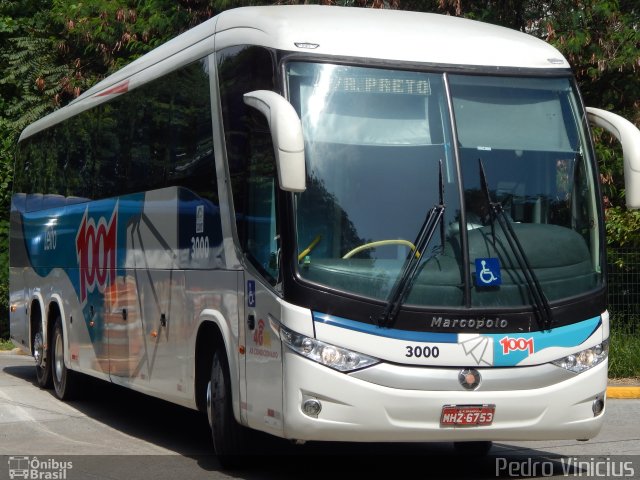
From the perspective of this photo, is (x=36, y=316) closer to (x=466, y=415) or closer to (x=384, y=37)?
(x=384, y=37)

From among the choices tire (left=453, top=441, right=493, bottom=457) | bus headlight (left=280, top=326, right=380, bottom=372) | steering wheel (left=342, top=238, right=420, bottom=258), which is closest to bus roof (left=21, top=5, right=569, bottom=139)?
steering wheel (left=342, top=238, right=420, bottom=258)

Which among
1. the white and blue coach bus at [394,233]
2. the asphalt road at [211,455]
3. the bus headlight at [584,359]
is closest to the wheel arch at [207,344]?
the white and blue coach bus at [394,233]

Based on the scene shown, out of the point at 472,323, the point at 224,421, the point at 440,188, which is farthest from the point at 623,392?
the point at 440,188

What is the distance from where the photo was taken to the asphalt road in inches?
383

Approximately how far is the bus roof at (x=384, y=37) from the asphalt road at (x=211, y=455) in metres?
3.21

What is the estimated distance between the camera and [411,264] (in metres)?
8.48

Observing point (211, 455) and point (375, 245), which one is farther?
point (211, 455)

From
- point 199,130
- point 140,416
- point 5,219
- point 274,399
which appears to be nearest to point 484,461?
point 274,399

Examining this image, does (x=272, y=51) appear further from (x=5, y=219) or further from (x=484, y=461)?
(x=5, y=219)

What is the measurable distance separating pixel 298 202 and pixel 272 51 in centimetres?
118

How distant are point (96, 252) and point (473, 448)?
203 inches

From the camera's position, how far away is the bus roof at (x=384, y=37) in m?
8.97

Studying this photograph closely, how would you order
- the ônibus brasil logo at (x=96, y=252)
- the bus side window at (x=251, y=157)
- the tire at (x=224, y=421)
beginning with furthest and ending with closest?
the ônibus brasil logo at (x=96, y=252), the tire at (x=224, y=421), the bus side window at (x=251, y=157)

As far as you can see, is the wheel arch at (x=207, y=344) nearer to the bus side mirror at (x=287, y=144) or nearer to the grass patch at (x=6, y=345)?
the bus side mirror at (x=287, y=144)
